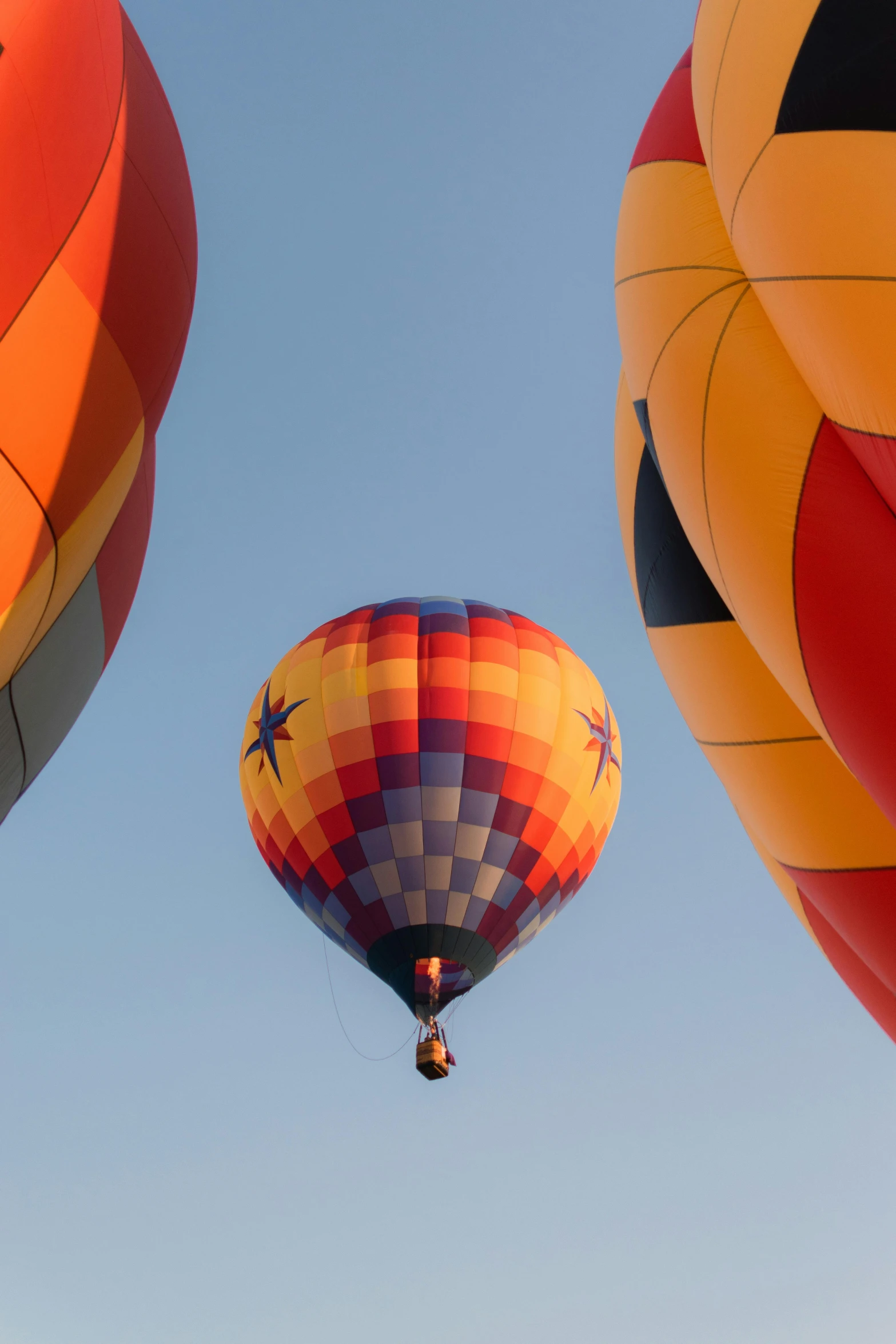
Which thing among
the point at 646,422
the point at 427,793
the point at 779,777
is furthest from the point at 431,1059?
the point at 646,422

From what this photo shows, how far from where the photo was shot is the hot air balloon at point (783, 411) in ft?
8.97

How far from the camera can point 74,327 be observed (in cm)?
369

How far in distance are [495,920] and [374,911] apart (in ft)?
4.01

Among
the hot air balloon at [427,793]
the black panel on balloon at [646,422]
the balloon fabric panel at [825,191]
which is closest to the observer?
the balloon fabric panel at [825,191]

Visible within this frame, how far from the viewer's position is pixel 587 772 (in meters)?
11.4

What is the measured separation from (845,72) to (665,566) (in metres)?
1.94

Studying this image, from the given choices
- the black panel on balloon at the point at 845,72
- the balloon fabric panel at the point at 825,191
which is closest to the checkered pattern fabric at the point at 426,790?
the balloon fabric panel at the point at 825,191

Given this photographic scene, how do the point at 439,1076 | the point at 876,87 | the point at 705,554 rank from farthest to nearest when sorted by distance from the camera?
the point at 439,1076 < the point at 705,554 < the point at 876,87

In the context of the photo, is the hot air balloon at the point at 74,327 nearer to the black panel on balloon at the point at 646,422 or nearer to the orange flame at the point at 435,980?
the black panel on balloon at the point at 646,422

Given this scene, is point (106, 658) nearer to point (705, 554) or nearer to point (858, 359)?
point (705, 554)

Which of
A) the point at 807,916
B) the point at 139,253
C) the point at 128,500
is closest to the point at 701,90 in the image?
the point at 139,253

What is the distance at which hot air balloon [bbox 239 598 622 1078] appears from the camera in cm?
1057

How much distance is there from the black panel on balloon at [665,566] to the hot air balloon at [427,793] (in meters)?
6.19

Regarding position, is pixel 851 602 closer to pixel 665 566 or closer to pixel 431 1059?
pixel 665 566
